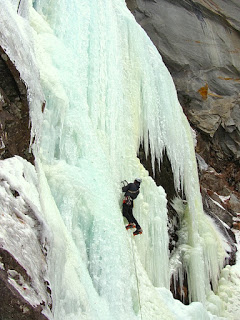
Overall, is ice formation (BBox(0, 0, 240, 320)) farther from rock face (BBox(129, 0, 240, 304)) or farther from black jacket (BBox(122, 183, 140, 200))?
rock face (BBox(129, 0, 240, 304))

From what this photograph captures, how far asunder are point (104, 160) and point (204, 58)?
8218mm

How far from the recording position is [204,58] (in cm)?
1212

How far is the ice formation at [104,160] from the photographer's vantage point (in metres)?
3.84

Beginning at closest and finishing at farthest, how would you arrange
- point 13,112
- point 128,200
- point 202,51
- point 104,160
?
1. point 13,112
2. point 104,160
3. point 128,200
4. point 202,51

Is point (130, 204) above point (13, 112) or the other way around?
the other way around

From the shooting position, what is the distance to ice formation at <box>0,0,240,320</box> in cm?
384

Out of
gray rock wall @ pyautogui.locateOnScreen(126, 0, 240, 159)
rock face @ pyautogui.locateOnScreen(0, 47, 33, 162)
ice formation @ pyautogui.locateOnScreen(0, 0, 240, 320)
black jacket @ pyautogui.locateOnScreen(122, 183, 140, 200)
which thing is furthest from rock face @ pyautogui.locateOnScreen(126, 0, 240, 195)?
rock face @ pyautogui.locateOnScreen(0, 47, 33, 162)

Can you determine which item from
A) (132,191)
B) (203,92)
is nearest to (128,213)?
(132,191)

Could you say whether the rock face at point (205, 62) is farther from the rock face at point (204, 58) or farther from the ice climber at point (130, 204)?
the ice climber at point (130, 204)

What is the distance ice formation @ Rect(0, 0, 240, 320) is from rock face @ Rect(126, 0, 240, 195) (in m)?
3.87

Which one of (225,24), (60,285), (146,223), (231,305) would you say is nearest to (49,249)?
(60,285)

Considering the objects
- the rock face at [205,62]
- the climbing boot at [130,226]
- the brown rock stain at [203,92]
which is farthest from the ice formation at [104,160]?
the brown rock stain at [203,92]

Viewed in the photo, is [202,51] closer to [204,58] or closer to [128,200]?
[204,58]

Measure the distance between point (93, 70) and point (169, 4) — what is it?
22.6 ft
